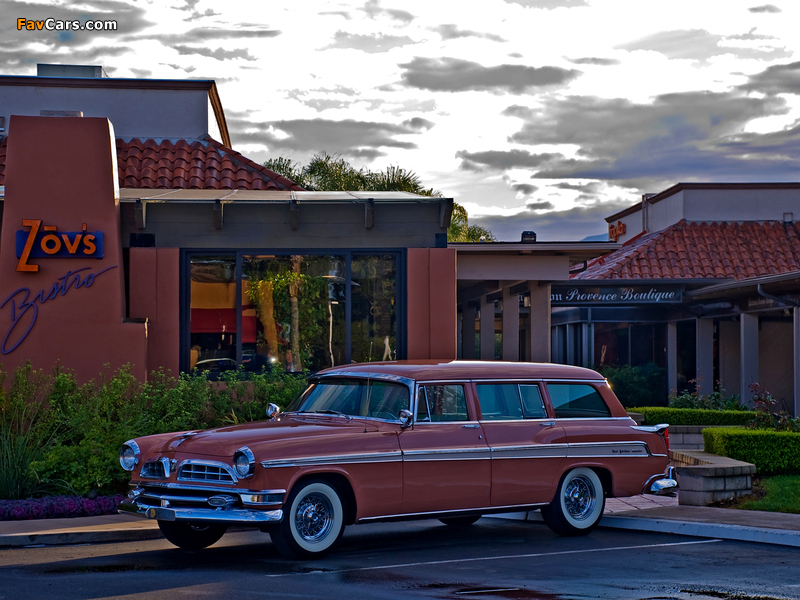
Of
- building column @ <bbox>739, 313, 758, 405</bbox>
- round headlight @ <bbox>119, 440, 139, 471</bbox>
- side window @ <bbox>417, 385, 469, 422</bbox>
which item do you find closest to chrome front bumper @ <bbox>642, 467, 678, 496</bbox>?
side window @ <bbox>417, 385, 469, 422</bbox>

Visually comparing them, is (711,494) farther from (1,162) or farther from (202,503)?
(1,162)

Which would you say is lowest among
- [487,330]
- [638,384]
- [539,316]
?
[638,384]

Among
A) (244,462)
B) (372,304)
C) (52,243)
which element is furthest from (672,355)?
(244,462)

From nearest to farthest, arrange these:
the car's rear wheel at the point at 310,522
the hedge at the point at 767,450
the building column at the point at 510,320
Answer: the car's rear wheel at the point at 310,522
the hedge at the point at 767,450
the building column at the point at 510,320

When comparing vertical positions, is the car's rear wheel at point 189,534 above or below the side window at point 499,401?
below

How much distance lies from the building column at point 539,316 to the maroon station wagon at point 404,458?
31.4 ft

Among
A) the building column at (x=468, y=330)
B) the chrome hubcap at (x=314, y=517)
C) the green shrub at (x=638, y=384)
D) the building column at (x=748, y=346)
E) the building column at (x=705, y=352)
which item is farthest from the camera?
the green shrub at (x=638, y=384)

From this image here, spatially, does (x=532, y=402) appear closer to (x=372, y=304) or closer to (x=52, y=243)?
(x=372, y=304)

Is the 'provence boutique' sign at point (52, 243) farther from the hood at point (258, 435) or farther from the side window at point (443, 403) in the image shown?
the side window at point (443, 403)

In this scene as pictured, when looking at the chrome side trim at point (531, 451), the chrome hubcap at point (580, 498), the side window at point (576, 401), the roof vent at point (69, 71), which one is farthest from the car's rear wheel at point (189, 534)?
the roof vent at point (69, 71)

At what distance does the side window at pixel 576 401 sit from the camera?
10.2 metres

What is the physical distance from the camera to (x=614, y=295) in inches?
967

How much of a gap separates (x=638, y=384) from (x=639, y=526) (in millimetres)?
16795

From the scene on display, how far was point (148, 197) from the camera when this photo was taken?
51.5ft
